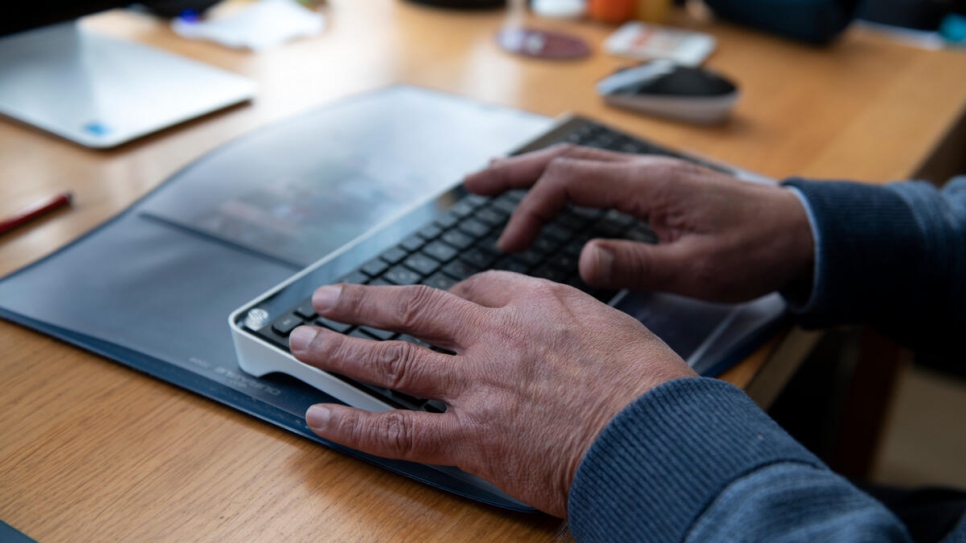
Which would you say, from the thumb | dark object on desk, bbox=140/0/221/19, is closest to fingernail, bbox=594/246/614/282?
the thumb

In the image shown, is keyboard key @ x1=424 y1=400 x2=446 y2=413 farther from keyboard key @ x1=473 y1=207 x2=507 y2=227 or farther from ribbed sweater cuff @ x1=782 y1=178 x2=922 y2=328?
ribbed sweater cuff @ x1=782 y1=178 x2=922 y2=328

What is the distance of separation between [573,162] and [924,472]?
1266 mm

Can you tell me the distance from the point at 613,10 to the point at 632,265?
0.74 m

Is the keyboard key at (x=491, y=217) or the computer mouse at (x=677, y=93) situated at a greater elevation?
the computer mouse at (x=677, y=93)

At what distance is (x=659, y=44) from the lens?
1068 mm

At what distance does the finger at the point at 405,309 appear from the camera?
0.45 m

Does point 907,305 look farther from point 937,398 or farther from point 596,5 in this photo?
point 937,398

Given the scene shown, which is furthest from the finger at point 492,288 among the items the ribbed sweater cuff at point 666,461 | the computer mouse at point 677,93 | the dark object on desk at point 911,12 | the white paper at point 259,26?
the dark object on desk at point 911,12

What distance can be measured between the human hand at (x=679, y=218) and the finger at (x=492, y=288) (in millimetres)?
67

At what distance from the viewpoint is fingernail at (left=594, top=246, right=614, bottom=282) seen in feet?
1.72

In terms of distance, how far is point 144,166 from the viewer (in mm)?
689

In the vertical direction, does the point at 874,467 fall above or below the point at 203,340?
below

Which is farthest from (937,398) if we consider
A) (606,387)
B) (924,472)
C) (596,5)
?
(606,387)

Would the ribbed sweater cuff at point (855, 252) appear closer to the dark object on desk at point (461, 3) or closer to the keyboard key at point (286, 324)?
the keyboard key at point (286, 324)
